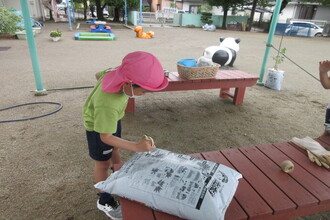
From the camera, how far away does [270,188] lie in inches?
58.8

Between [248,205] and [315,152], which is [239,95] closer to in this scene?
[315,152]

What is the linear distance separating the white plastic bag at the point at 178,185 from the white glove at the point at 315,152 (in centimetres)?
85

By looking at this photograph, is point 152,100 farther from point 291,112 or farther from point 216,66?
point 291,112

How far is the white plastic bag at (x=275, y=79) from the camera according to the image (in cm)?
502

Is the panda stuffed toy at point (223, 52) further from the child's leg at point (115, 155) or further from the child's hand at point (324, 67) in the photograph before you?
the child's leg at point (115, 155)

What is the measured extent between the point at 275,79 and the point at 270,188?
4107 millimetres

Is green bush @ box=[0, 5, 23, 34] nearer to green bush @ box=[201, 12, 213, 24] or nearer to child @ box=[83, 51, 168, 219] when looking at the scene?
child @ box=[83, 51, 168, 219]

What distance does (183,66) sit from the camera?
3348mm

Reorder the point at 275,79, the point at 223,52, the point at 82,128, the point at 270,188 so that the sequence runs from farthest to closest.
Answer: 1. the point at 223,52
2. the point at 275,79
3. the point at 82,128
4. the point at 270,188

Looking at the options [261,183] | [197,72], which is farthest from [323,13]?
[261,183]

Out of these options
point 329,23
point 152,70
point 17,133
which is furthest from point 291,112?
point 329,23

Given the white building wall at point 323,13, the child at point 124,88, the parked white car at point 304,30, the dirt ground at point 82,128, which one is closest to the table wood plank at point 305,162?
the dirt ground at point 82,128

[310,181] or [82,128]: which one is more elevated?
[310,181]

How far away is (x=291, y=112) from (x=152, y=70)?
3.55 meters
